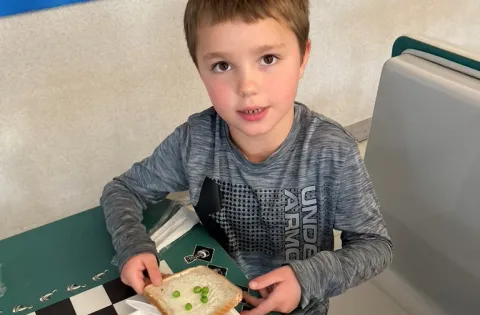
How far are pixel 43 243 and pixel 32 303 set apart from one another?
15 cm

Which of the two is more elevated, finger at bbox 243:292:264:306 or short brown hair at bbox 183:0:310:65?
short brown hair at bbox 183:0:310:65

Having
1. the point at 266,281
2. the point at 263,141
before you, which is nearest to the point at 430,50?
the point at 263,141

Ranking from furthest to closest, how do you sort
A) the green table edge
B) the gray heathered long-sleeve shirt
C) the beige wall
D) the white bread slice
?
the beige wall, the green table edge, the gray heathered long-sleeve shirt, the white bread slice

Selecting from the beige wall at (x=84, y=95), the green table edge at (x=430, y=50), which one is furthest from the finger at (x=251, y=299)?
the beige wall at (x=84, y=95)

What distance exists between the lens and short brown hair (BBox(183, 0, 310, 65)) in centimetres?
77

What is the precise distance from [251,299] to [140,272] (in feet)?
0.57

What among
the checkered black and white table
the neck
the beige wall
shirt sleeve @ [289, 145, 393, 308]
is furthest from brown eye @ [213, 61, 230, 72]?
the beige wall

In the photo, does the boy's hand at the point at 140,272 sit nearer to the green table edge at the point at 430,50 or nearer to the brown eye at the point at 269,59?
the brown eye at the point at 269,59

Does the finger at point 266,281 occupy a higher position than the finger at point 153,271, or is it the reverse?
the finger at point 266,281

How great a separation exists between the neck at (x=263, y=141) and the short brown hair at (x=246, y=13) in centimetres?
13

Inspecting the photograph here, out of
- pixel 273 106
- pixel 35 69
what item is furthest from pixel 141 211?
pixel 35 69

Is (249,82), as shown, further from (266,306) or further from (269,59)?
(266,306)

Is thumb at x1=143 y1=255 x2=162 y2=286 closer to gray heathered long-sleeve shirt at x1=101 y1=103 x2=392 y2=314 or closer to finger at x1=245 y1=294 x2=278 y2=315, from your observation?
gray heathered long-sleeve shirt at x1=101 y1=103 x2=392 y2=314

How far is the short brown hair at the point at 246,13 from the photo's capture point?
30.3 inches
